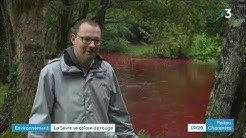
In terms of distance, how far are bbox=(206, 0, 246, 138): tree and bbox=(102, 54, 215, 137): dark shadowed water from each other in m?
7.04

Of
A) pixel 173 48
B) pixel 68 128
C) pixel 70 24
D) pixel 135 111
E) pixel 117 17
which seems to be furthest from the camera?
pixel 173 48

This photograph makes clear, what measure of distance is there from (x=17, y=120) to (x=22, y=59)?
3.16ft

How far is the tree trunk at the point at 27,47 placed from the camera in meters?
6.89

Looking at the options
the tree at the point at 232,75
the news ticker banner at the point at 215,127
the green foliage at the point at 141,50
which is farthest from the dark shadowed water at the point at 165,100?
the green foliage at the point at 141,50

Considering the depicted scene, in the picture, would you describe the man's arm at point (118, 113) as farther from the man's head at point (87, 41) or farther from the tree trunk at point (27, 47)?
the tree trunk at point (27, 47)

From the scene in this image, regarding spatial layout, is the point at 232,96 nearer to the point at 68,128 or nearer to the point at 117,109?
the point at 117,109

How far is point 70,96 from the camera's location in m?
3.02

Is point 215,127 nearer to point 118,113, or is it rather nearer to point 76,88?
point 118,113

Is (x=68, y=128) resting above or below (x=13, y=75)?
above

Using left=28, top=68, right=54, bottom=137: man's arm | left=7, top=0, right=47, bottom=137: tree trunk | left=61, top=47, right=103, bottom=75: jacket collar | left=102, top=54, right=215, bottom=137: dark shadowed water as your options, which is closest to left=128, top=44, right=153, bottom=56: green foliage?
left=102, top=54, right=215, bottom=137: dark shadowed water

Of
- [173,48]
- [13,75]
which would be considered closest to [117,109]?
[13,75]

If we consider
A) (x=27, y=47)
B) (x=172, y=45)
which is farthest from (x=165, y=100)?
(x=172, y=45)

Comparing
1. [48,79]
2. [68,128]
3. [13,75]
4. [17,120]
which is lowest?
[17,120]

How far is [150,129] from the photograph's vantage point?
13.4 meters
